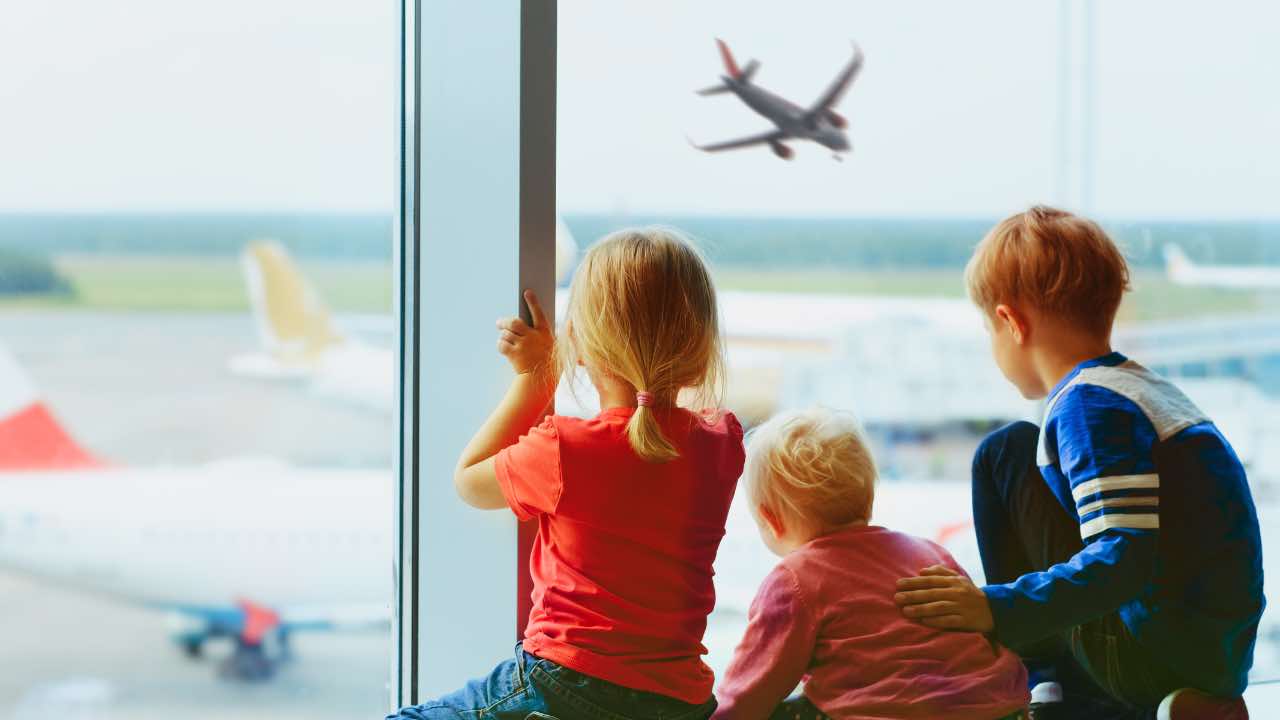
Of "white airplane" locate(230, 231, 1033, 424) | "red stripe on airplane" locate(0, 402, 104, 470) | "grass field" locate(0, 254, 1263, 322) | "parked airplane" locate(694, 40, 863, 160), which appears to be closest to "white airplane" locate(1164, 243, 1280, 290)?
"grass field" locate(0, 254, 1263, 322)

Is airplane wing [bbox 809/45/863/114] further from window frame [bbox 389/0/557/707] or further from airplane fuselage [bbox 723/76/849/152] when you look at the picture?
window frame [bbox 389/0/557/707]

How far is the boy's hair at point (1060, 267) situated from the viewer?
2.95ft

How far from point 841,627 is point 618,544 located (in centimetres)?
20

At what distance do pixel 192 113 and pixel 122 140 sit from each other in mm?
1863

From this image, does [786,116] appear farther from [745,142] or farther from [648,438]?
[648,438]

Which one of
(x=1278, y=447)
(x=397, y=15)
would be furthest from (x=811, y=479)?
(x=1278, y=447)

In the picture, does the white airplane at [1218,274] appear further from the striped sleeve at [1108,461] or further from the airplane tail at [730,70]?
the striped sleeve at [1108,461]

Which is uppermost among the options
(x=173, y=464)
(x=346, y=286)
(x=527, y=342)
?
(x=527, y=342)

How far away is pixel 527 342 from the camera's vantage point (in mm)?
887

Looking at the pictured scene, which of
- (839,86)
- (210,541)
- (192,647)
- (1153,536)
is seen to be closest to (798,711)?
(1153,536)

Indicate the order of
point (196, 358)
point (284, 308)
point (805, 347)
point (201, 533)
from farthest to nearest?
point (196, 358), point (201, 533), point (805, 347), point (284, 308)

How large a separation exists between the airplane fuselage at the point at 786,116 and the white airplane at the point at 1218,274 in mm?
2702

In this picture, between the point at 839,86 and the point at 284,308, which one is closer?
the point at 839,86

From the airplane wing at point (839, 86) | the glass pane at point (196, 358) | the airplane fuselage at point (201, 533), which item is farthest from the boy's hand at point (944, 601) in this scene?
the airplane fuselage at point (201, 533)
